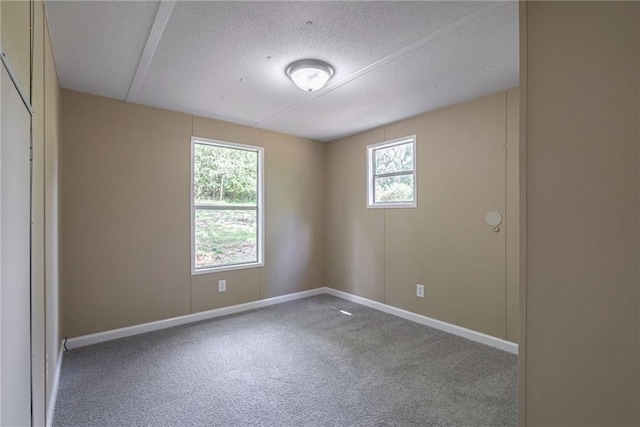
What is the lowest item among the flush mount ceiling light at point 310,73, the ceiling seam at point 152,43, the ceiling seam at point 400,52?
the flush mount ceiling light at point 310,73

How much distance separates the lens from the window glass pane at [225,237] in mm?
3781

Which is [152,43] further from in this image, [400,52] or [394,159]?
[394,159]

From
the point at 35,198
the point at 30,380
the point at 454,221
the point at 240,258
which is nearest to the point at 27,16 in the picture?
the point at 35,198

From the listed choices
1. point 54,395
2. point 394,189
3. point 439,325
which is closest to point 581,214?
point 439,325

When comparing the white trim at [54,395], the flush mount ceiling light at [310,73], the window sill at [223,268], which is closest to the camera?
the white trim at [54,395]

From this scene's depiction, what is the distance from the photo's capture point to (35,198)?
4.93ft

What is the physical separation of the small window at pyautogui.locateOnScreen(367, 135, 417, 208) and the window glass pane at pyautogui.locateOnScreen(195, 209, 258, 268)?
168cm

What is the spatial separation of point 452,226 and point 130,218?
11.1ft

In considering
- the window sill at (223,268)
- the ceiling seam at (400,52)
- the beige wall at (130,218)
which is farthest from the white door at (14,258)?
the window sill at (223,268)

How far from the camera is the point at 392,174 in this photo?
3.98 metres

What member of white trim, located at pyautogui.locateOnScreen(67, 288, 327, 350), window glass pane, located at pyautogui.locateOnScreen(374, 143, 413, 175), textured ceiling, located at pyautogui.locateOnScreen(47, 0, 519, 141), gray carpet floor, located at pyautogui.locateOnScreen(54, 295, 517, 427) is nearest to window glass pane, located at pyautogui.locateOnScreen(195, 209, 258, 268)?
white trim, located at pyautogui.locateOnScreen(67, 288, 327, 350)

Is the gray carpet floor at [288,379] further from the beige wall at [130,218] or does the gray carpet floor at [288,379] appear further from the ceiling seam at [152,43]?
the ceiling seam at [152,43]

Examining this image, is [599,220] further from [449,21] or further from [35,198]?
[35,198]

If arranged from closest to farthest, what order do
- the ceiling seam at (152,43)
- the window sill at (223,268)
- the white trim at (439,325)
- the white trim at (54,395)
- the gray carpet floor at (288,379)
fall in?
1. the ceiling seam at (152,43)
2. the white trim at (54,395)
3. the gray carpet floor at (288,379)
4. the white trim at (439,325)
5. the window sill at (223,268)
